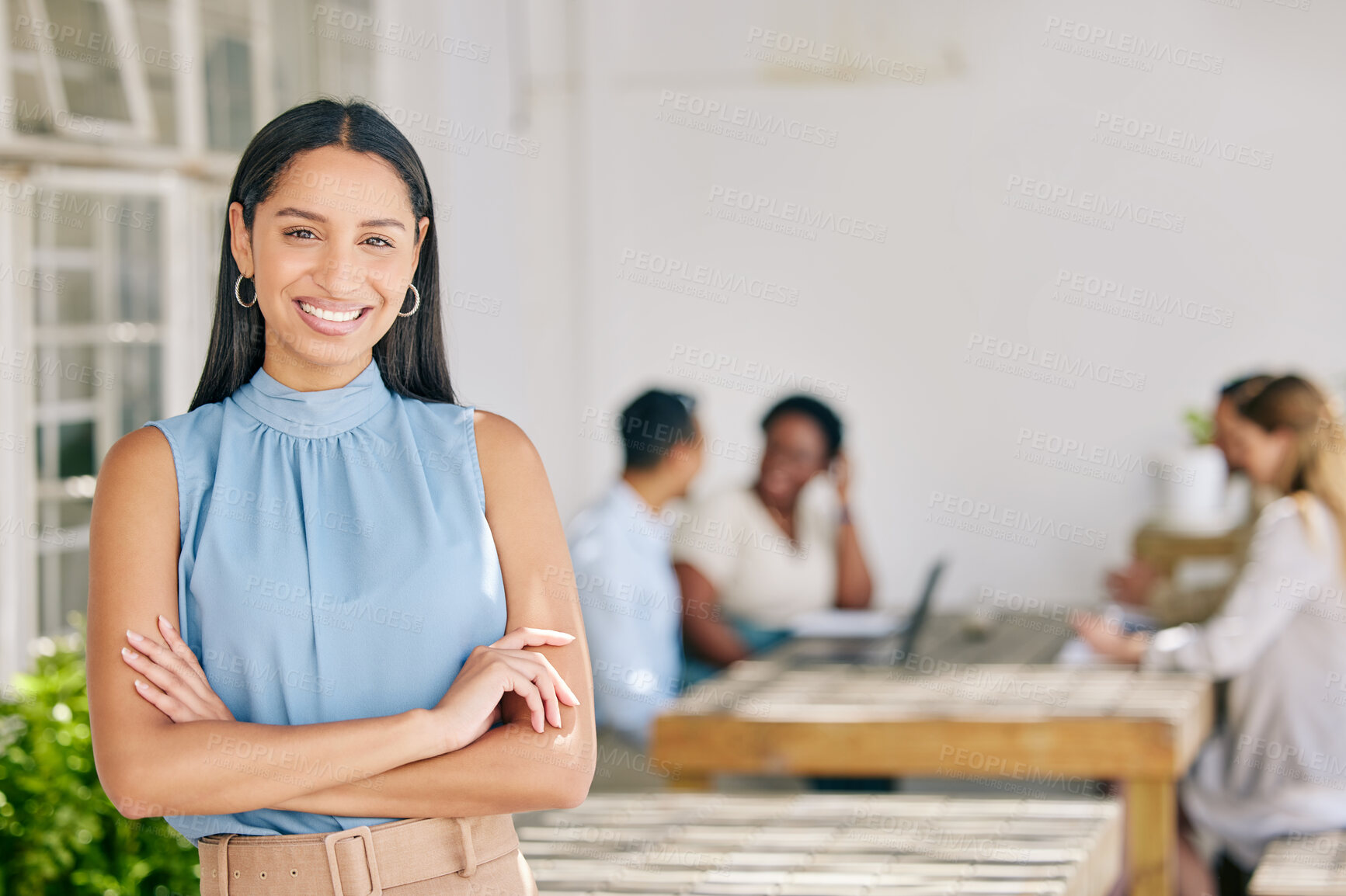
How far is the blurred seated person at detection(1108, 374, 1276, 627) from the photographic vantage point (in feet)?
11.9

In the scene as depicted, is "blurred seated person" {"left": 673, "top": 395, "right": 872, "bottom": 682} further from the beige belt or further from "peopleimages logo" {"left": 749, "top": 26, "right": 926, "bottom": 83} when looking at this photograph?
the beige belt

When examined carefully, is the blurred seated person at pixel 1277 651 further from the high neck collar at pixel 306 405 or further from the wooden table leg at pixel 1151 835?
the high neck collar at pixel 306 405

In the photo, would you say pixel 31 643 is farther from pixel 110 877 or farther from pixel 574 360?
pixel 574 360

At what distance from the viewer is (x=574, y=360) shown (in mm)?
6934

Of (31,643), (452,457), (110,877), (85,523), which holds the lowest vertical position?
(110,877)

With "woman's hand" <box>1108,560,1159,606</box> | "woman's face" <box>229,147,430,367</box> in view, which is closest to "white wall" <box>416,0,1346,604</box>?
"woman's hand" <box>1108,560,1159,606</box>

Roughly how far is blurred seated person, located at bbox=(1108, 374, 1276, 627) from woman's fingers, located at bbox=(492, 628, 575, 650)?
259cm

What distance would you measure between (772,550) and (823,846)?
2179 mm

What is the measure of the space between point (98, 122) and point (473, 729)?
A: 318cm

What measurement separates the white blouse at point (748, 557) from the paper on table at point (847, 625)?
0.29ft

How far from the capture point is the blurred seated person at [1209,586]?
362cm

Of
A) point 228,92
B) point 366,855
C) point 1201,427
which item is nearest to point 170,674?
point 366,855

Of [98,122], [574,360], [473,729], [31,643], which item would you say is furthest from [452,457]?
[574,360]

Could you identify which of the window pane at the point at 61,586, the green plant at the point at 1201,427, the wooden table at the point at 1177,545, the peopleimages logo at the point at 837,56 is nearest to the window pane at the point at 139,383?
the window pane at the point at 61,586
